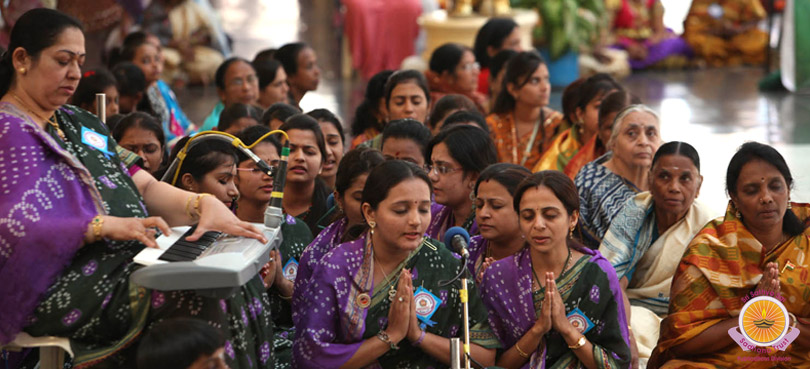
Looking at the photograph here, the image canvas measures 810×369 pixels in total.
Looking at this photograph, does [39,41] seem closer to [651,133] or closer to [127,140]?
[127,140]

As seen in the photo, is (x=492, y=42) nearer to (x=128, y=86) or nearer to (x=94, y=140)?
(x=128, y=86)

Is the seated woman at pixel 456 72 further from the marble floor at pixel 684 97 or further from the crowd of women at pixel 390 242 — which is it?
the crowd of women at pixel 390 242

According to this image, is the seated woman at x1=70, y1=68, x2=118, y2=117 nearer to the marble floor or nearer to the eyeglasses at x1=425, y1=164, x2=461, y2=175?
the eyeglasses at x1=425, y1=164, x2=461, y2=175

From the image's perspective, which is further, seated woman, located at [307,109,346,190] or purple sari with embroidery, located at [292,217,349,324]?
seated woman, located at [307,109,346,190]

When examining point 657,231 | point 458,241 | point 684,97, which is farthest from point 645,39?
point 458,241

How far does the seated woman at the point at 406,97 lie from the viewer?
17.0 ft

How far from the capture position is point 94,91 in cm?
518

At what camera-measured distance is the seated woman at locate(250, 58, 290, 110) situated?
623 centimetres

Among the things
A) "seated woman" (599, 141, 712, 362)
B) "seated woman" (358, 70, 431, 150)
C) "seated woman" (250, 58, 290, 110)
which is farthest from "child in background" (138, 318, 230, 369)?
"seated woman" (250, 58, 290, 110)

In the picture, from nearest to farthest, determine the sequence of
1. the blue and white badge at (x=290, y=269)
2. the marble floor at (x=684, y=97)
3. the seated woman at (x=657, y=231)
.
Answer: the blue and white badge at (x=290, y=269), the seated woman at (x=657, y=231), the marble floor at (x=684, y=97)

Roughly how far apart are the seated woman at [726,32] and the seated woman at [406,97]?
23.9 feet

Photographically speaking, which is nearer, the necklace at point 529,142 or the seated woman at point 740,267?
the seated woman at point 740,267

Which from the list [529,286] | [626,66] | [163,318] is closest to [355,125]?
[529,286]

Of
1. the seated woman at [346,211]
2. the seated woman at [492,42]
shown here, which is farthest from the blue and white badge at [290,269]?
the seated woman at [492,42]
